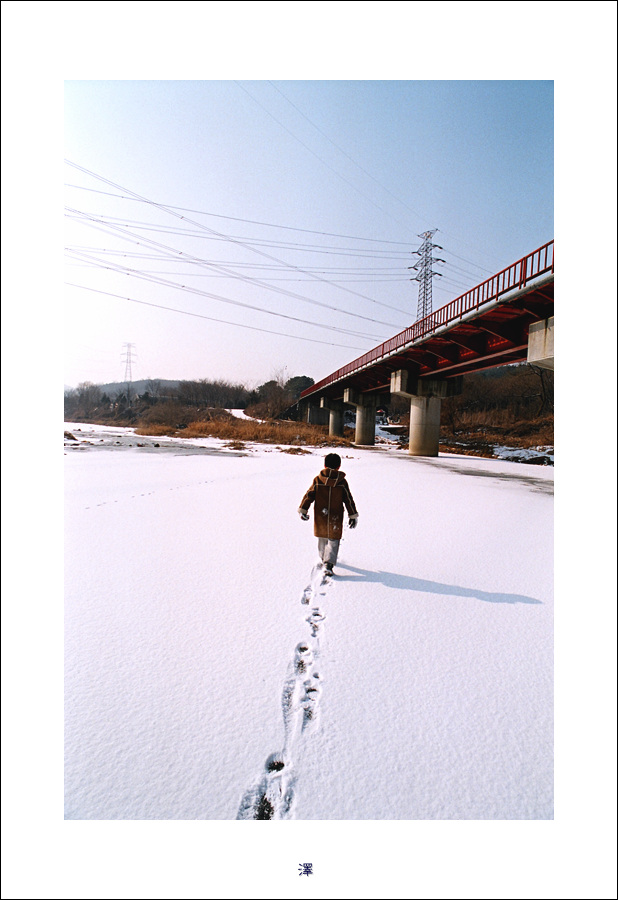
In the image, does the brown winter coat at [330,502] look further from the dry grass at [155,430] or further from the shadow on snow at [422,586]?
the dry grass at [155,430]

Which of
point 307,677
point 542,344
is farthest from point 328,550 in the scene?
point 542,344

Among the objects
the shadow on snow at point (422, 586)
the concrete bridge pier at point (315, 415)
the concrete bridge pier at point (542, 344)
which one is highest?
the concrete bridge pier at point (315, 415)

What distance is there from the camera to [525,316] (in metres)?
9.56

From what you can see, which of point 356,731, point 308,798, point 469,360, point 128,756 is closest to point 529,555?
point 356,731

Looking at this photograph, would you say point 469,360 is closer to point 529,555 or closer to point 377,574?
point 529,555

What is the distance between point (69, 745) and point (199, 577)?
155cm

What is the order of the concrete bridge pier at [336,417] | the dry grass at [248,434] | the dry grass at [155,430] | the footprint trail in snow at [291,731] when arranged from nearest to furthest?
the footprint trail in snow at [291,731]
the dry grass at [248,434]
the dry grass at [155,430]
the concrete bridge pier at [336,417]

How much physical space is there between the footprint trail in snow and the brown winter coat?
3.00 ft

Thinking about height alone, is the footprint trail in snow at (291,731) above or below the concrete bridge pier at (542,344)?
below

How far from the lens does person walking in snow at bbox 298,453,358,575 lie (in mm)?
3262

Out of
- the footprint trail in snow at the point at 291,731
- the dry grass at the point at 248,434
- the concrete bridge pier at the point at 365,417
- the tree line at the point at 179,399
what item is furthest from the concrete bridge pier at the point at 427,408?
the footprint trail in snow at the point at 291,731

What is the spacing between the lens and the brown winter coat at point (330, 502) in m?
3.26

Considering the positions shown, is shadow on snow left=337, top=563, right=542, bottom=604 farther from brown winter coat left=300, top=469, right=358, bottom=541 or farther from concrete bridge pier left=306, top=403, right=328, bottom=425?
concrete bridge pier left=306, top=403, right=328, bottom=425

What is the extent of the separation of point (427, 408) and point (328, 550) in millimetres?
15150
